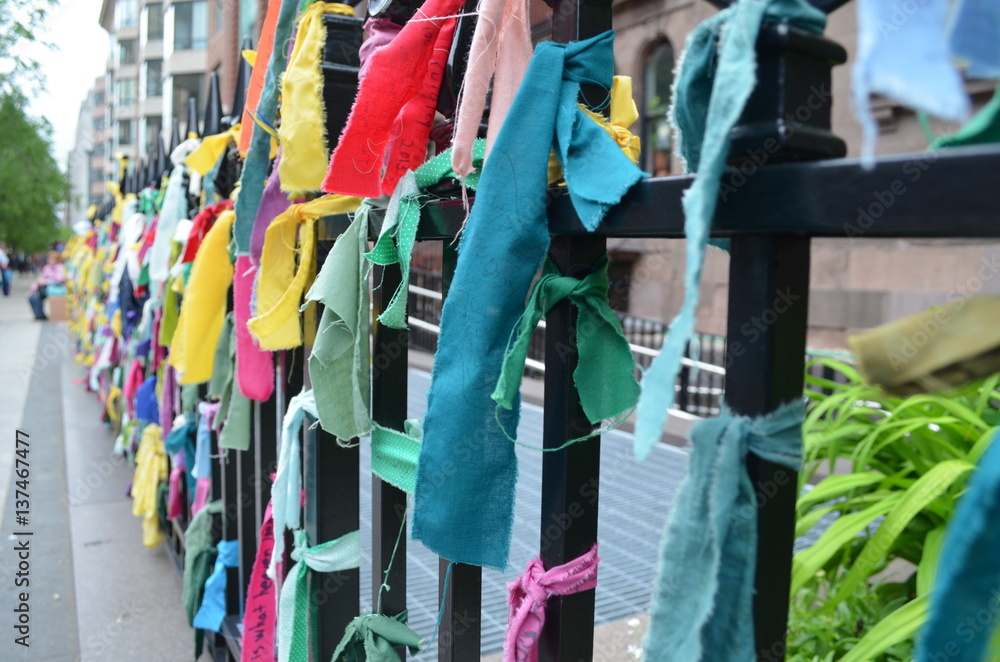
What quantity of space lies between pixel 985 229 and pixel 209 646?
9.48ft

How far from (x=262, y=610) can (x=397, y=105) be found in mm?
1488

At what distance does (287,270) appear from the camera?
73.4 inches

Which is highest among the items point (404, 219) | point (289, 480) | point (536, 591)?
point (404, 219)

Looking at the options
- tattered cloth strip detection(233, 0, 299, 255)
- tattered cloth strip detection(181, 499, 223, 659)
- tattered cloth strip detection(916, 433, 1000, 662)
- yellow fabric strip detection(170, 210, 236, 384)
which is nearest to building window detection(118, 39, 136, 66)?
tattered cloth strip detection(181, 499, 223, 659)

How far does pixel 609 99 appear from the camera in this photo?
108 centimetres

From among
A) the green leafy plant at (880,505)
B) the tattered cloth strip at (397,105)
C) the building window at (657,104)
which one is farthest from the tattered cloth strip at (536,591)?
the building window at (657,104)

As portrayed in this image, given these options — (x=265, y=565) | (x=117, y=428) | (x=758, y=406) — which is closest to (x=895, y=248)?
(x=117, y=428)

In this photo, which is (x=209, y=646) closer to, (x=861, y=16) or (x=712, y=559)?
(x=712, y=559)

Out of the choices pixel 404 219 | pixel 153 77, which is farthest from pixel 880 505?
pixel 153 77

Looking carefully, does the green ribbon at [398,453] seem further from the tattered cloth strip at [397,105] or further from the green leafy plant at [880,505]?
the green leafy plant at [880,505]

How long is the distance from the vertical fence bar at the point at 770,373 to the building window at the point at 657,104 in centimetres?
1242

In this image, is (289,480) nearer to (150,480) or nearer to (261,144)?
(261,144)

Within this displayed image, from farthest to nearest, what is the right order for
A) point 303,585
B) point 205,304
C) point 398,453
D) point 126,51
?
point 126,51, point 205,304, point 303,585, point 398,453

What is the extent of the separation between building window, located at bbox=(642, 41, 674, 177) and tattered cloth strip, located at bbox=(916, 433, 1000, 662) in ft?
41.6
